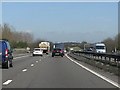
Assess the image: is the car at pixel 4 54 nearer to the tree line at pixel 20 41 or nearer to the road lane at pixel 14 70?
the road lane at pixel 14 70

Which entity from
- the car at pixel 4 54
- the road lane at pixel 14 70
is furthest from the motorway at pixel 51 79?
the car at pixel 4 54

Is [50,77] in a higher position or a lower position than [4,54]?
lower

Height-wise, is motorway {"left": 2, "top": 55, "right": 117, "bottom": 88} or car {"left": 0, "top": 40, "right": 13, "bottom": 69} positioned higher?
car {"left": 0, "top": 40, "right": 13, "bottom": 69}

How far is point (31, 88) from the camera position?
1426 centimetres

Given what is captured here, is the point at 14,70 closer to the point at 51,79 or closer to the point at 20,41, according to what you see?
the point at 51,79

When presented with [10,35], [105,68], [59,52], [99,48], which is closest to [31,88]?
[105,68]

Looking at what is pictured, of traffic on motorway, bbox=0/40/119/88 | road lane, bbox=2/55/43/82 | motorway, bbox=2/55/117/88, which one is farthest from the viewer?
road lane, bbox=2/55/43/82

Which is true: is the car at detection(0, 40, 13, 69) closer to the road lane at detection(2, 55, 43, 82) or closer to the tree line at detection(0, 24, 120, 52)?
the road lane at detection(2, 55, 43, 82)

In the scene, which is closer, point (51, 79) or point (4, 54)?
point (51, 79)

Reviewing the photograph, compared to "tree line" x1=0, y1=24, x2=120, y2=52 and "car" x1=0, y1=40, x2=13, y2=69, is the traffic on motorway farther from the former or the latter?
"tree line" x1=0, y1=24, x2=120, y2=52

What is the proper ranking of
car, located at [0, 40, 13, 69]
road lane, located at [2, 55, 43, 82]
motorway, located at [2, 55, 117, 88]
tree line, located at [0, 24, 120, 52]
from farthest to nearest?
1. tree line, located at [0, 24, 120, 52]
2. car, located at [0, 40, 13, 69]
3. road lane, located at [2, 55, 43, 82]
4. motorway, located at [2, 55, 117, 88]

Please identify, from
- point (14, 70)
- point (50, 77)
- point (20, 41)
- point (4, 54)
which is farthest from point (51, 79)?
point (20, 41)

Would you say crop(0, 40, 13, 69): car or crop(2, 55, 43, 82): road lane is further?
crop(0, 40, 13, 69): car

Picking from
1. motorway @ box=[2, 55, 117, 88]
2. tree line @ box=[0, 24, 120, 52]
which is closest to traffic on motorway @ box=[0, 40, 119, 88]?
motorway @ box=[2, 55, 117, 88]
